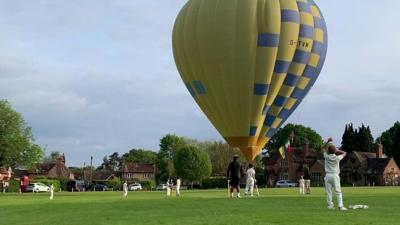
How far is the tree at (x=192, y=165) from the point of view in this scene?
119 meters

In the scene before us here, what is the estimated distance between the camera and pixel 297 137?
508ft

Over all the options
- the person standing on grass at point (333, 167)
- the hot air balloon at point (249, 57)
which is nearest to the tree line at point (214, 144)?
the hot air balloon at point (249, 57)

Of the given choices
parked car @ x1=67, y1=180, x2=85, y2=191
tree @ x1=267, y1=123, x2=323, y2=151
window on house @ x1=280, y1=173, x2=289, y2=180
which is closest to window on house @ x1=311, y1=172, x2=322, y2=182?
window on house @ x1=280, y1=173, x2=289, y2=180

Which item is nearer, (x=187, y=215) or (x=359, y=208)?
(x=187, y=215)

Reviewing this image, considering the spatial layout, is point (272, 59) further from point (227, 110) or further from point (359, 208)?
point (359, 208)

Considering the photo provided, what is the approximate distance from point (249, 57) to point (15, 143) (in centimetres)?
5292

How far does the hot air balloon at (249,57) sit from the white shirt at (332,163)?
2213 cm

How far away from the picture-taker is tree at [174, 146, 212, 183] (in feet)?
390

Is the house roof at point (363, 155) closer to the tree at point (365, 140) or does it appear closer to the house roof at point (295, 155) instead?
the tree at point (365, 140)

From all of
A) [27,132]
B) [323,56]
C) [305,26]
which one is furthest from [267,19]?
[27,132]

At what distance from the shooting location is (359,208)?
57.6ft

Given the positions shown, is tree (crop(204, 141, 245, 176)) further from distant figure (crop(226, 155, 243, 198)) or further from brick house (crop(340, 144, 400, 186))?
distant figure (crop(226, 155, 243, 198))

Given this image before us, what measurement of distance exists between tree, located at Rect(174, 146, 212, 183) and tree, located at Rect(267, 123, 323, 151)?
37.5 metres

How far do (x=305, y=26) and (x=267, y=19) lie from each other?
2513 mm
